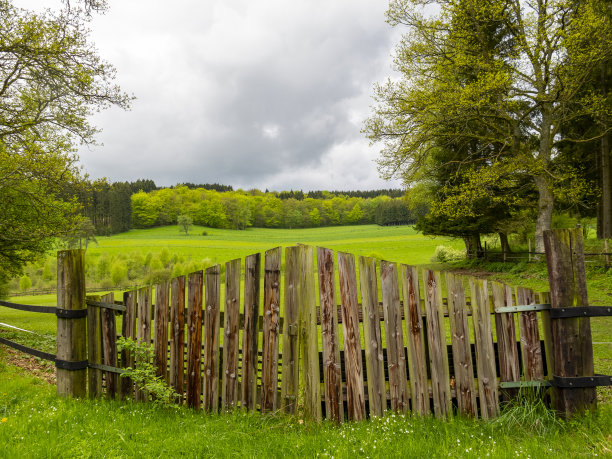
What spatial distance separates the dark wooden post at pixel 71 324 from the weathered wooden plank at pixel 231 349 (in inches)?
80.0

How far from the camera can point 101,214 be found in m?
79.6

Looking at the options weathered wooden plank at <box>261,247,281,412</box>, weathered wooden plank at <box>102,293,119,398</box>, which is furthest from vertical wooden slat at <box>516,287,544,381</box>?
weathered wooden plank at <box>102,293,119,398</box>

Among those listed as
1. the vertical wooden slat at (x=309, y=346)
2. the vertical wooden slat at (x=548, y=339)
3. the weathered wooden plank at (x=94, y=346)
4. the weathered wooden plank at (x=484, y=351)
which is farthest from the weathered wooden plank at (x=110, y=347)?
the vertical wooden slat at (x=548, y=339)

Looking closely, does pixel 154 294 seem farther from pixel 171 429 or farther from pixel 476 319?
pixel 476 319

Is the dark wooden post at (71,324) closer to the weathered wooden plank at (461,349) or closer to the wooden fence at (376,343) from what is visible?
the wooden fence at (376,343)

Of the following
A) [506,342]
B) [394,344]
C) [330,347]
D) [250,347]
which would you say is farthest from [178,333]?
[506,342]

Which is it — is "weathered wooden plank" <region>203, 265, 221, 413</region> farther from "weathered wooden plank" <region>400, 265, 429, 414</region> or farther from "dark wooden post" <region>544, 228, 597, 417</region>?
"dark wooden post" <region>544, 228, 597, 417</region>

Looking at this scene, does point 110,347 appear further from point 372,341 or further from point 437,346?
point 437,346

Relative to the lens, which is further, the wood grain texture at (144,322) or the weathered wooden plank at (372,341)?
the wood grain texture at (144,322)

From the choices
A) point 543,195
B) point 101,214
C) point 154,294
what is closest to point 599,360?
point 154,294

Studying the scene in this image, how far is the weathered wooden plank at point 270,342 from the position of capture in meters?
3.76

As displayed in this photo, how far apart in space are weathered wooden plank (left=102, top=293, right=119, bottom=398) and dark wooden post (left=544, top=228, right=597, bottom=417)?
5.12 metres

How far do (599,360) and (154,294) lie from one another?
26.9 feet

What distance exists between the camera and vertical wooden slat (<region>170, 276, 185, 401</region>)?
4.11m
